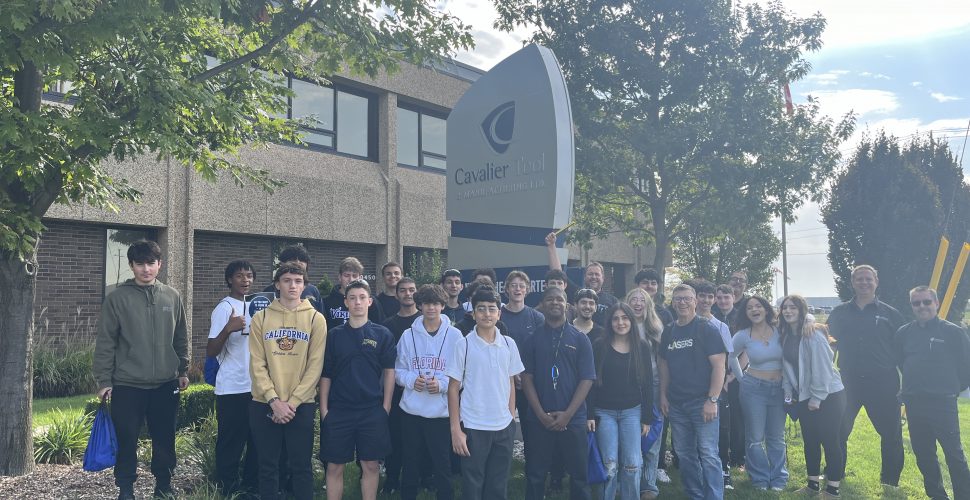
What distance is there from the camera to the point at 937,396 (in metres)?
6.19

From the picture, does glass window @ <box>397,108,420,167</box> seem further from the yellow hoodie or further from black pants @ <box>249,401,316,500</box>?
black pants @ <box>249,401,316,500</box>

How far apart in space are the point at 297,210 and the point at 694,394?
1166cm

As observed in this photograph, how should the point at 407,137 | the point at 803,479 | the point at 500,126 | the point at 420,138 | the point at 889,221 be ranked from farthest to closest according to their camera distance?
1. the point at 889,221
2. the point at 420,138
3. the point at 407,137
4. the point at 500,126
5. the point at 803,479

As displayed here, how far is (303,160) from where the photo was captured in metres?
15.9

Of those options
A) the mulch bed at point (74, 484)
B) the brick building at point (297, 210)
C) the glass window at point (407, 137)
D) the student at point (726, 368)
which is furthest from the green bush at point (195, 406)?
the glass window at point (407, 137)

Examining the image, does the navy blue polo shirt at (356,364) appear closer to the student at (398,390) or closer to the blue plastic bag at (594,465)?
the student at (398,390)

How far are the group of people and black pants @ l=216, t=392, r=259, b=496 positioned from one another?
0.02 metres

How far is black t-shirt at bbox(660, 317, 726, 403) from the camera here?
18.8ft

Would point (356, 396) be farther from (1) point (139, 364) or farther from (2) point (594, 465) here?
(2) point (594, 465)

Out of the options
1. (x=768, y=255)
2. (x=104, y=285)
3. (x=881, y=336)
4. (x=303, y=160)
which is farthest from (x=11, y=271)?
(x=768, y=255)

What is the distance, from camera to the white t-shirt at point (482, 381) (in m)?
4.96

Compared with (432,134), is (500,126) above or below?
below

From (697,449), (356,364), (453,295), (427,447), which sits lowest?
(697,449)

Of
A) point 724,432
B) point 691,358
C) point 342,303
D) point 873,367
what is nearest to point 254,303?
point 342,303
